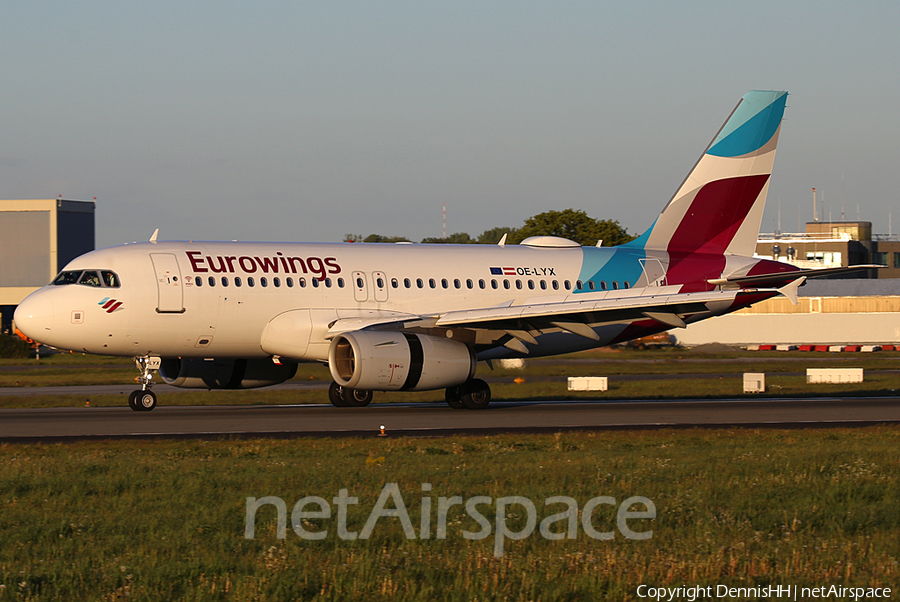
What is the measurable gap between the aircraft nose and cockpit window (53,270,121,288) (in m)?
1.03

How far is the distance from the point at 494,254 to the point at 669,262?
6560 millimetres

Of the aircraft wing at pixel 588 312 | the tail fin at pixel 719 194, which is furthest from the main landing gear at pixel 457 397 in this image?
the tail fin at pixel 719 194

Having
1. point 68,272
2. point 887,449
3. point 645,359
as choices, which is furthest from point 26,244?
point 887,449

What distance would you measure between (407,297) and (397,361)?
446 cm

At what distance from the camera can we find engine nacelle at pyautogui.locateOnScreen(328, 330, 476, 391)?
27.9 meters

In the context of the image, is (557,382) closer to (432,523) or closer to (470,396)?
(470,396)

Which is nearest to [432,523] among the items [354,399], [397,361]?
[397,361]

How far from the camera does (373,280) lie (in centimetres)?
3192

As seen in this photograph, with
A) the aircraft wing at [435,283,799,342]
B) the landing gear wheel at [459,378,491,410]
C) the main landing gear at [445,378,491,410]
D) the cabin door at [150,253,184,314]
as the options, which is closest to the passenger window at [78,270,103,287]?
the cabin door at [150,253,184,314]

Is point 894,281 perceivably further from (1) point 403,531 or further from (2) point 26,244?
(1) point 403,531

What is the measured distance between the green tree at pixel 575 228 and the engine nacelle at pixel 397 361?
250 feet

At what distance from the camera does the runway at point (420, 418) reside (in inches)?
926

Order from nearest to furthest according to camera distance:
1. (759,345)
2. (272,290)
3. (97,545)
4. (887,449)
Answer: (97,545) → (887,449) → (272,290) → (759,345)

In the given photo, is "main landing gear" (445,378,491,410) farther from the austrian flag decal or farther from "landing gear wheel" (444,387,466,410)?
the austrian flag decal
